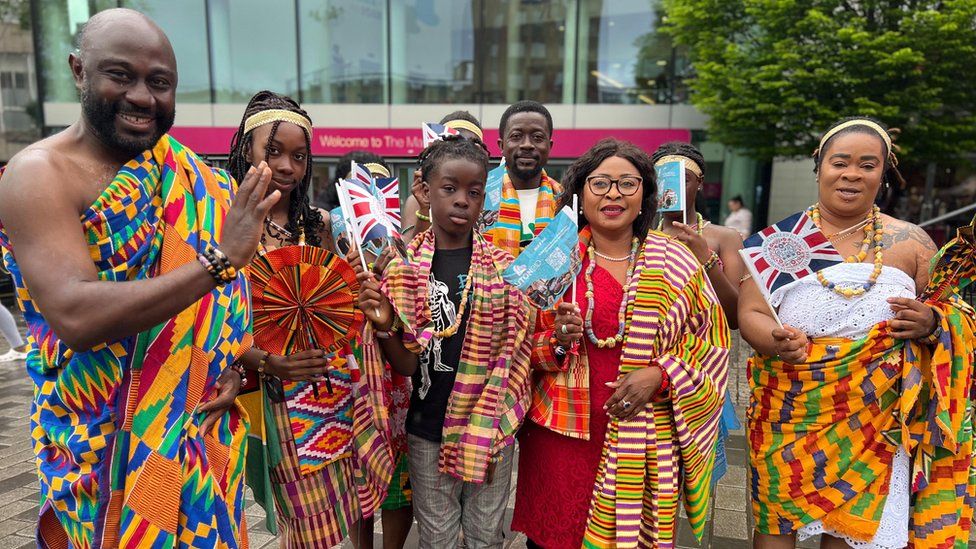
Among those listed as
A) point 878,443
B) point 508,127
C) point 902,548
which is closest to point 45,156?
point 508,127

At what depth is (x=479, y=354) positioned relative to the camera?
2.24 m

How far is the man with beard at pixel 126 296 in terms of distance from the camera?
1.39 meters

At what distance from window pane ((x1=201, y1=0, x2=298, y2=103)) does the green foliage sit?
31.6 feet

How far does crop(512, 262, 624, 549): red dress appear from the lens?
88.5 inches

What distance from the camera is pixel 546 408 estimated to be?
7.53ft

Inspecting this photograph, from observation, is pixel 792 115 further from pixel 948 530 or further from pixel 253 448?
pixel 253 448

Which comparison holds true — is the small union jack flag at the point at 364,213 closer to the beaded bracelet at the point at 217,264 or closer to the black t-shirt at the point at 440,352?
the black t-shirt at the point at 440,352

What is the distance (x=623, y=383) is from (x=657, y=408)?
0.21 metres

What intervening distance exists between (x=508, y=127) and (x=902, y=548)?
2795 millimetres

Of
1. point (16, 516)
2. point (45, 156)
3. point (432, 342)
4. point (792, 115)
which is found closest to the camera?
point (45, 156)

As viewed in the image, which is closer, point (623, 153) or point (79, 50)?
point (79, 50)

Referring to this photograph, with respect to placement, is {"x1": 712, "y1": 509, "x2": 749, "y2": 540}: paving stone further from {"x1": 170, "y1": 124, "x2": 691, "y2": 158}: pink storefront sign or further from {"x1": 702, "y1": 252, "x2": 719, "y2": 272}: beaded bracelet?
{"x1": 170, "y1": 124, "x2": 691, "y2": 158}: pink storefront sign

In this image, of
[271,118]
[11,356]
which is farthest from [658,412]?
[11,356]

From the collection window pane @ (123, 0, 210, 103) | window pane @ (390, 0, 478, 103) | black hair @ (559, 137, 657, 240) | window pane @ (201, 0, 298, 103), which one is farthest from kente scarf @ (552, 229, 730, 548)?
window pane @ (123, 0, 210, 103)
